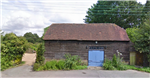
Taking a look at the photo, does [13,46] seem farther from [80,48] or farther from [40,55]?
[80,48]

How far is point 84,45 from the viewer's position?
433 inches

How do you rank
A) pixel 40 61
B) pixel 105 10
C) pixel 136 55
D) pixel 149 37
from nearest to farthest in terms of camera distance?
pixel 149 37 → pixel 40 61 → pixel 136 55 → pixel 105 10

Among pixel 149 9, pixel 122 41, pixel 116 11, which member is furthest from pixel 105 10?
pixel 122 41

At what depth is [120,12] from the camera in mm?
20266

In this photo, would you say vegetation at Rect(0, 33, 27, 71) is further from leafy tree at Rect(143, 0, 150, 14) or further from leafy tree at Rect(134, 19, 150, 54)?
leafy tree at Rect(143, 0, 150, 14)

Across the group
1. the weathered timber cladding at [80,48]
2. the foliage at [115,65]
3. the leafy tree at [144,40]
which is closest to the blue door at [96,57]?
the weathered timber cladding at [80,48]

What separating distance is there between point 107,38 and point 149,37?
3846 millimetres

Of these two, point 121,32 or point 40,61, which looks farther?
point 121,32

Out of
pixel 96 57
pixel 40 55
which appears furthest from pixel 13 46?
pixel 96 57

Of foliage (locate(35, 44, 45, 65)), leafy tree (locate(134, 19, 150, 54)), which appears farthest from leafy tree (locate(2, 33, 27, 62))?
leafy tree (locate(134, 19, 150, 54))

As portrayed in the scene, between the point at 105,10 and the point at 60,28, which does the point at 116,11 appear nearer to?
the point at 105,10

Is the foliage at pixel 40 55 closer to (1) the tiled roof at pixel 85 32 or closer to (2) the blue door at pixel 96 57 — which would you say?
(1) the tiled roof at pixel 85 32

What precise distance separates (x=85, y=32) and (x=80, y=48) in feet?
7.20

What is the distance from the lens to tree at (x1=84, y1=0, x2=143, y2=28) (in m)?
20.0
